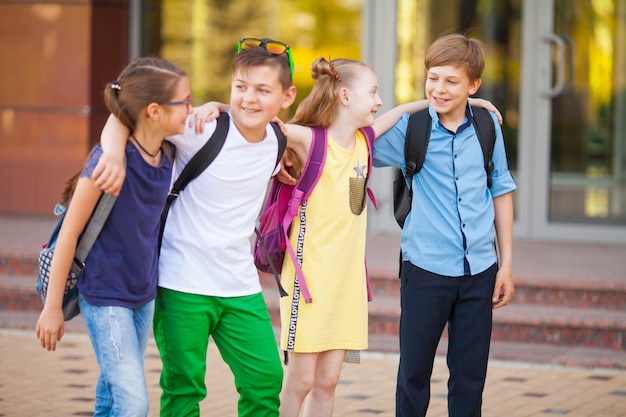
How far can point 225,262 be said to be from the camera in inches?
149

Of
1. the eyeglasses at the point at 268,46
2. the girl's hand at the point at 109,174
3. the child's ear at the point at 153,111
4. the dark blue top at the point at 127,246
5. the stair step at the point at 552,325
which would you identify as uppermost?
the eyeglasses at the point at 268,46

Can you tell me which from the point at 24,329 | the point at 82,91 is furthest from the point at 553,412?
the point at 82,91

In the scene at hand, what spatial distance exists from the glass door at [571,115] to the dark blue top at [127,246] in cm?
601

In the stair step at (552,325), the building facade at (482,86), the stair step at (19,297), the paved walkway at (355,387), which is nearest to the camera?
the paved walkway at (355,387)

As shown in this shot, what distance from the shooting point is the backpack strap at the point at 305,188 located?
13.1 ft

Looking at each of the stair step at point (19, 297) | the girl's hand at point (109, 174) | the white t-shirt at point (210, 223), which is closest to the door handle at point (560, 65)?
the stair step at point (19, 297)

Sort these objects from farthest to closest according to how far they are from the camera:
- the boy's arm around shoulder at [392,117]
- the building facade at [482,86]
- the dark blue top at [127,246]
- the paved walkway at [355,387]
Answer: the building facade at [482,86], the paved walkway at [355,387], the boy's arm around shoulder at [392,117], the dark blue top at [127,246]

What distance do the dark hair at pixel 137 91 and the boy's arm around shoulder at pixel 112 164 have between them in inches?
2.7

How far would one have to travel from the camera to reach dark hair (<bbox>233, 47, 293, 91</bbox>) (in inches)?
151

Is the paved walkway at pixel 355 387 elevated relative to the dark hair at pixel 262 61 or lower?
lower

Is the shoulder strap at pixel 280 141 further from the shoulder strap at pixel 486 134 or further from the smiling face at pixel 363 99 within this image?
the shoulder strap at pixel 486 134

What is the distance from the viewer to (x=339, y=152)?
407cm

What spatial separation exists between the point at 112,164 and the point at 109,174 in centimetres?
4

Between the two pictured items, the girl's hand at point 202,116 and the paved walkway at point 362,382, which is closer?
the girl's hand at point 202,116
